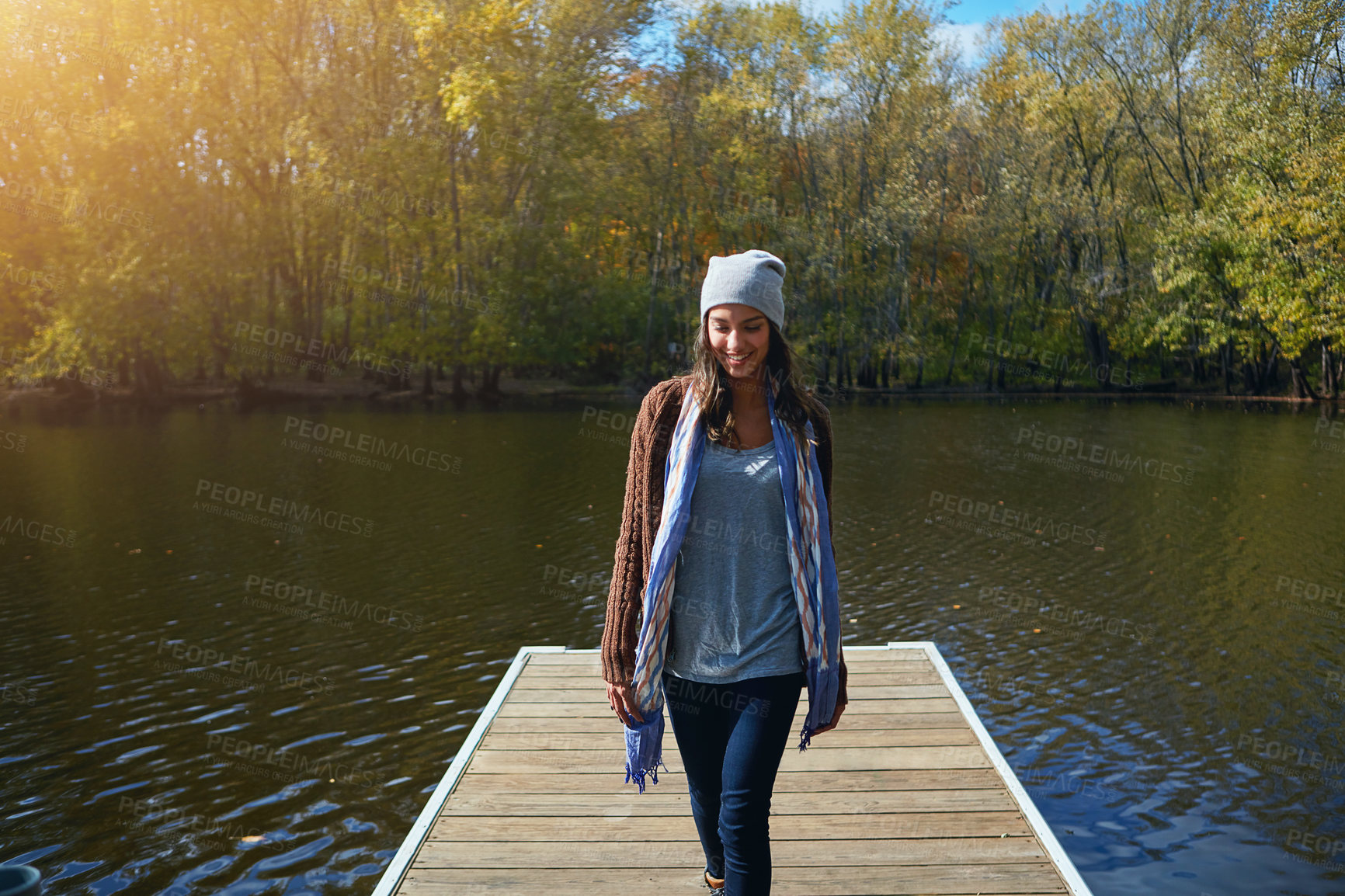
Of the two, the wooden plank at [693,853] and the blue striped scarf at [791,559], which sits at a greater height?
the blue striped scarf at [791,559]

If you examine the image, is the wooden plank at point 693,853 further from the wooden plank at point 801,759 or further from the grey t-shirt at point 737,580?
the grey t-shirt at point 737,580

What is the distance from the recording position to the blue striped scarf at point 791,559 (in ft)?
8.05

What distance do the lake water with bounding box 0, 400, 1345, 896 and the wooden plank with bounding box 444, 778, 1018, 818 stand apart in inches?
32.6

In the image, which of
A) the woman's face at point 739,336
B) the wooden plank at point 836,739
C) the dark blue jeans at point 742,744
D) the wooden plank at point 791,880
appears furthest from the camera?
the wooden plank at point 836,739

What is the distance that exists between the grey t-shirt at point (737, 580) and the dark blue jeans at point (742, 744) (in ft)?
0.14

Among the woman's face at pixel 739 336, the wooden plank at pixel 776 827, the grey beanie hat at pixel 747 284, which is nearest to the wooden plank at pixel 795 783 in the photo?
the wooden plank at pixel 776 827

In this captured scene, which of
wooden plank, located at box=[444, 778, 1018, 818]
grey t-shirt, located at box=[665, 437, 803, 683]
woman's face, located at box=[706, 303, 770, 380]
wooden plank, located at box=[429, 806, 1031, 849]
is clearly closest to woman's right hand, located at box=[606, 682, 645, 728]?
grey t-shirt, located at box=[665, 437, 803, 683]

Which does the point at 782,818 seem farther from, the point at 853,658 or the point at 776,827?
the point at 853,658

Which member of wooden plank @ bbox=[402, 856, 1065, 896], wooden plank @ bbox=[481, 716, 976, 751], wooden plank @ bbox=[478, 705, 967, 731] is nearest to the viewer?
→ wooden plank @ bbox=[402, 856, 1065, 896]

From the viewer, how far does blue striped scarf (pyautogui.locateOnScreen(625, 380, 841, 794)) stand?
2453 mm

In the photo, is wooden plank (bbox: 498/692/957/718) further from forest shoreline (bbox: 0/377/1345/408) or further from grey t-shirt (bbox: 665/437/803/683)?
forest shoreline (bbox: 0/377/1345/408)

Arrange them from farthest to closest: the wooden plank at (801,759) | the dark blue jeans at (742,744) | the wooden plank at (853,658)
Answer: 1. the wooden plank at (853,658)
2. the wooden plank at (801,759)
3. the dark blue jeans at (742,744)

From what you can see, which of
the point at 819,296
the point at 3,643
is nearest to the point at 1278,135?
the point at 819,296

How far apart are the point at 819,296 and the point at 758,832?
3325 centimetres
